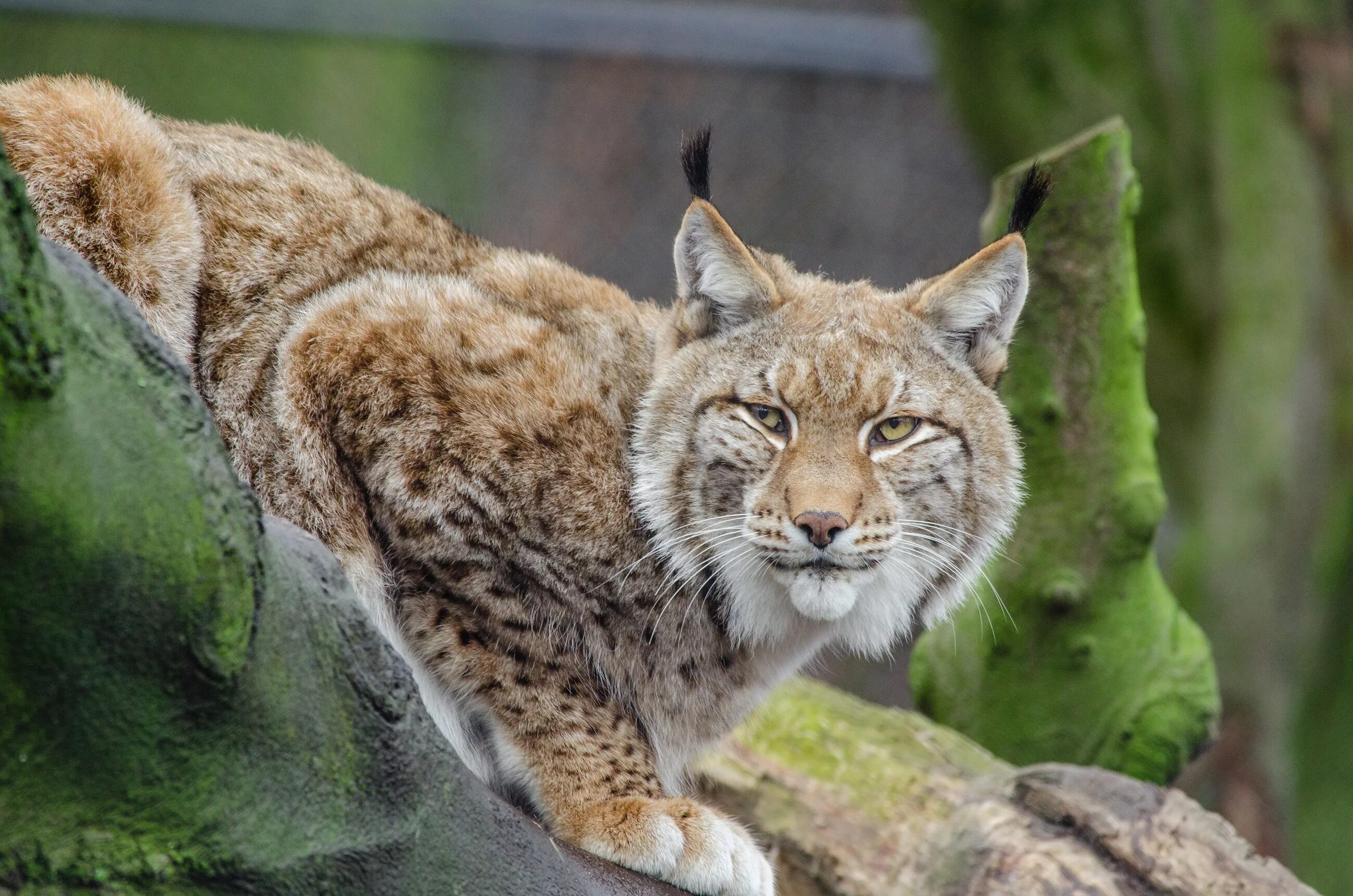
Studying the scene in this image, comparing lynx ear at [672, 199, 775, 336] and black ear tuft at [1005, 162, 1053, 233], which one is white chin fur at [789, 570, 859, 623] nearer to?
lynx ear at [672, 199, 775, 336]

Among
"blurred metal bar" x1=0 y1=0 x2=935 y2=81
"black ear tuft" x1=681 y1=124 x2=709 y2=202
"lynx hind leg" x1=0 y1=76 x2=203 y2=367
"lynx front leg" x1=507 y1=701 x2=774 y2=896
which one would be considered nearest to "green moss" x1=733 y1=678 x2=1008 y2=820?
"lynx front leg" x1=507 y1=701 x2=774 y2=896

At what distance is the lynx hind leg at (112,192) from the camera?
3072mm

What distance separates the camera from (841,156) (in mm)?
8727

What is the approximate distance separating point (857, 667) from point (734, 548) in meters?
5.11

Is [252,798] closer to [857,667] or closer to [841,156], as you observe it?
[857,667]

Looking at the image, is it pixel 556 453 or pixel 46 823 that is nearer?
pixel 46 823

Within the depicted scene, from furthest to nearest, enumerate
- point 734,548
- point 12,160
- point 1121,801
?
point 1121,801 < point 734,548 < point 12,160

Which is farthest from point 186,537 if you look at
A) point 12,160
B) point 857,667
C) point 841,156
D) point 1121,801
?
point 841,156

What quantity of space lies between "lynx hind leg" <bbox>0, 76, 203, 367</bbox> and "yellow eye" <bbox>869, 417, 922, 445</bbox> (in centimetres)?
165

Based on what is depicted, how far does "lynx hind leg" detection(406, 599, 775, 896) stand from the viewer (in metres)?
3.23

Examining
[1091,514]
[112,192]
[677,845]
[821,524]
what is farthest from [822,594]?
[112,192]

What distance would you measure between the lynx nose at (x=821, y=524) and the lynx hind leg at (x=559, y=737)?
69 cm

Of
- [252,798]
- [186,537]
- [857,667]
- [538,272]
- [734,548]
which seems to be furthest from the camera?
[857,667]

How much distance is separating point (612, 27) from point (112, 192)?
5518 millimetres
